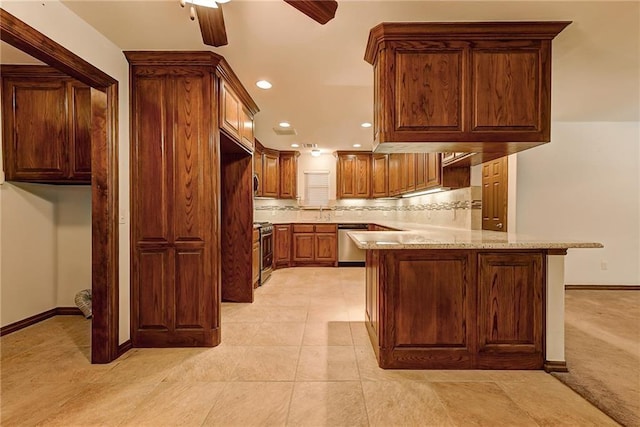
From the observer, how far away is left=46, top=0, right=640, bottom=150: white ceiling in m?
1.93

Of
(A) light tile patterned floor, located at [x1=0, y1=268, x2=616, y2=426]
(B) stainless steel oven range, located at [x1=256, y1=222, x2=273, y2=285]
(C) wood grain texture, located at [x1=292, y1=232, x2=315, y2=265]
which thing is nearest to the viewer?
(A) light tile patterned floor, located at [x1=0, y1=268, x2=616, y2=426]

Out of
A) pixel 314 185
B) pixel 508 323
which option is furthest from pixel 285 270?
pixel 508 323

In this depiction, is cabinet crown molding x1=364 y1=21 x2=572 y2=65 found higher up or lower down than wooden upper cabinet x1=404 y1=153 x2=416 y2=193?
higher up

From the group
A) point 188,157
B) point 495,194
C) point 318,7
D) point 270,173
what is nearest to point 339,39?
point 318,7

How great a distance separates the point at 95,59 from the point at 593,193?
583 centimetres

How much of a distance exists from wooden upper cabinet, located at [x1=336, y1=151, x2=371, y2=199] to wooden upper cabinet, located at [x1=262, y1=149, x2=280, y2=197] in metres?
1.28

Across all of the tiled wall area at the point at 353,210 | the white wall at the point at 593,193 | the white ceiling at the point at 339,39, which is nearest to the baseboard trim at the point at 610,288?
the white wall at the point at 593,193

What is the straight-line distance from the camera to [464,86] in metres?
2.18

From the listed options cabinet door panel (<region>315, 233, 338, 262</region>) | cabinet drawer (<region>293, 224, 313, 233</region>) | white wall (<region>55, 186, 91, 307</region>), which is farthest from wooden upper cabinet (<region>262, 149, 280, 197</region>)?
white wall (<region>55, 186, 91, 307</region>)

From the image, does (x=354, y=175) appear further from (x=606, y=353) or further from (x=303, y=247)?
(x=606, y=353)

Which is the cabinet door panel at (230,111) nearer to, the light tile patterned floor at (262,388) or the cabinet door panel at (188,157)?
the cabinet door panel at (188,157)

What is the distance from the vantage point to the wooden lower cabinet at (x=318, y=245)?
618 centimetres

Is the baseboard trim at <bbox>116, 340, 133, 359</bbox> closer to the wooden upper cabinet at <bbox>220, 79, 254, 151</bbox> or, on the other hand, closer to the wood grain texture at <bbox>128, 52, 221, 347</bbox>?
the wood grain texture at <bbox>128, 52, 221, 347</bbox>

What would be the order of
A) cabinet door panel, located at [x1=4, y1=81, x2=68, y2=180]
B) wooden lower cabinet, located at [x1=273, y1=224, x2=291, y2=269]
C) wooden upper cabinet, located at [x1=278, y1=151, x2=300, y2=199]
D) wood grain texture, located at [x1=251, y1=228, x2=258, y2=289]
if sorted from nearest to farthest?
cabinet door panel, located at [x1=4, y1=81, x2=68, y2=180] → wood grain texture, located at [x1=251, y1=228, x2=258, y2=289] → wooden lower cabinet, located at [x1=273, y1=224, x2=291, y2=269] → wooden upper cabinet, located at [x1=278, y1=151, x2=300, y2=199]
